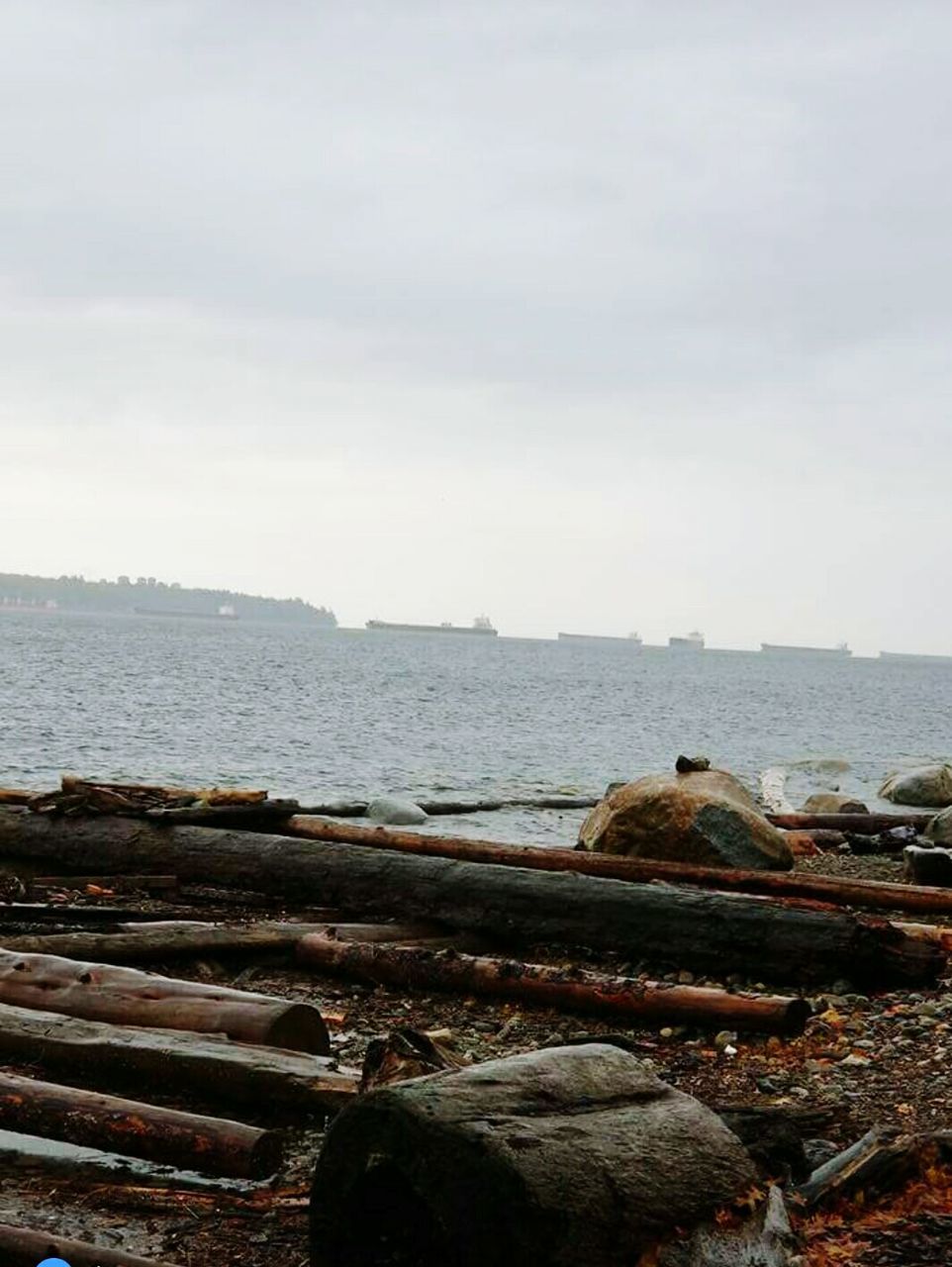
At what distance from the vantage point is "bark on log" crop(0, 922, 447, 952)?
9.12 m

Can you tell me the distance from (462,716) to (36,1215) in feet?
178

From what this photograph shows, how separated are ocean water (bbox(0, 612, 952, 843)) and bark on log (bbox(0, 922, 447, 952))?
408 inches

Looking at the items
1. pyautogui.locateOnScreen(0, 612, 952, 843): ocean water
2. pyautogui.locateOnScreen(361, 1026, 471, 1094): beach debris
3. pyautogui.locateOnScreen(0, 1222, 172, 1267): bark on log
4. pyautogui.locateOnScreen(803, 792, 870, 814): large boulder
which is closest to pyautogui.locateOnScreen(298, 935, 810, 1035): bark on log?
pyautogui.locateOnScreen(361, 1026, 471, 1094): beach debris

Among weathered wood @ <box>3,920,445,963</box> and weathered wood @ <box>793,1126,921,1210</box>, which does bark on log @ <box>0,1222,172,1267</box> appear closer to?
weathered wood @ <box>793,1126,921,1210</box>

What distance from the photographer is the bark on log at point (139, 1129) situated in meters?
5.74

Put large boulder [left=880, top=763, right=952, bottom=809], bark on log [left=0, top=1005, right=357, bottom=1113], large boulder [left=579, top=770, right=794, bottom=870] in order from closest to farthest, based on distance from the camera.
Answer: bark on log [left=0, top=1005, right=357, bottom=1113]
large boulder [left=579, top=770, right=794, bottom=870]
large boulder [left=880, top=763, right=952, bottom=809]

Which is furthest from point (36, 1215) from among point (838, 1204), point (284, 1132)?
point (838, 1204)

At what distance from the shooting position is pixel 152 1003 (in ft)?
23.9

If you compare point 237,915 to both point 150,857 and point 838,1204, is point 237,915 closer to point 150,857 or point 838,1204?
point 150,857

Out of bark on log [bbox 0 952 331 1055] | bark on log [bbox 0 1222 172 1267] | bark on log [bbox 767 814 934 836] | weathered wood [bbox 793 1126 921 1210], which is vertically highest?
weathered wood [bbox 793 1126 921 1210]

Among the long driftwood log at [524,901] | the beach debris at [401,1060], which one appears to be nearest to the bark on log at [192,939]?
the long driftwood log at [524,901]

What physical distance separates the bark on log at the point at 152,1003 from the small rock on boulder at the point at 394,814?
1359 centimetres

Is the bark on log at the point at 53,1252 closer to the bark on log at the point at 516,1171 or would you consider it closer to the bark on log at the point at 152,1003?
the bark on log at the point at 516,1171

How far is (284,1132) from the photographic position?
6.11 m
